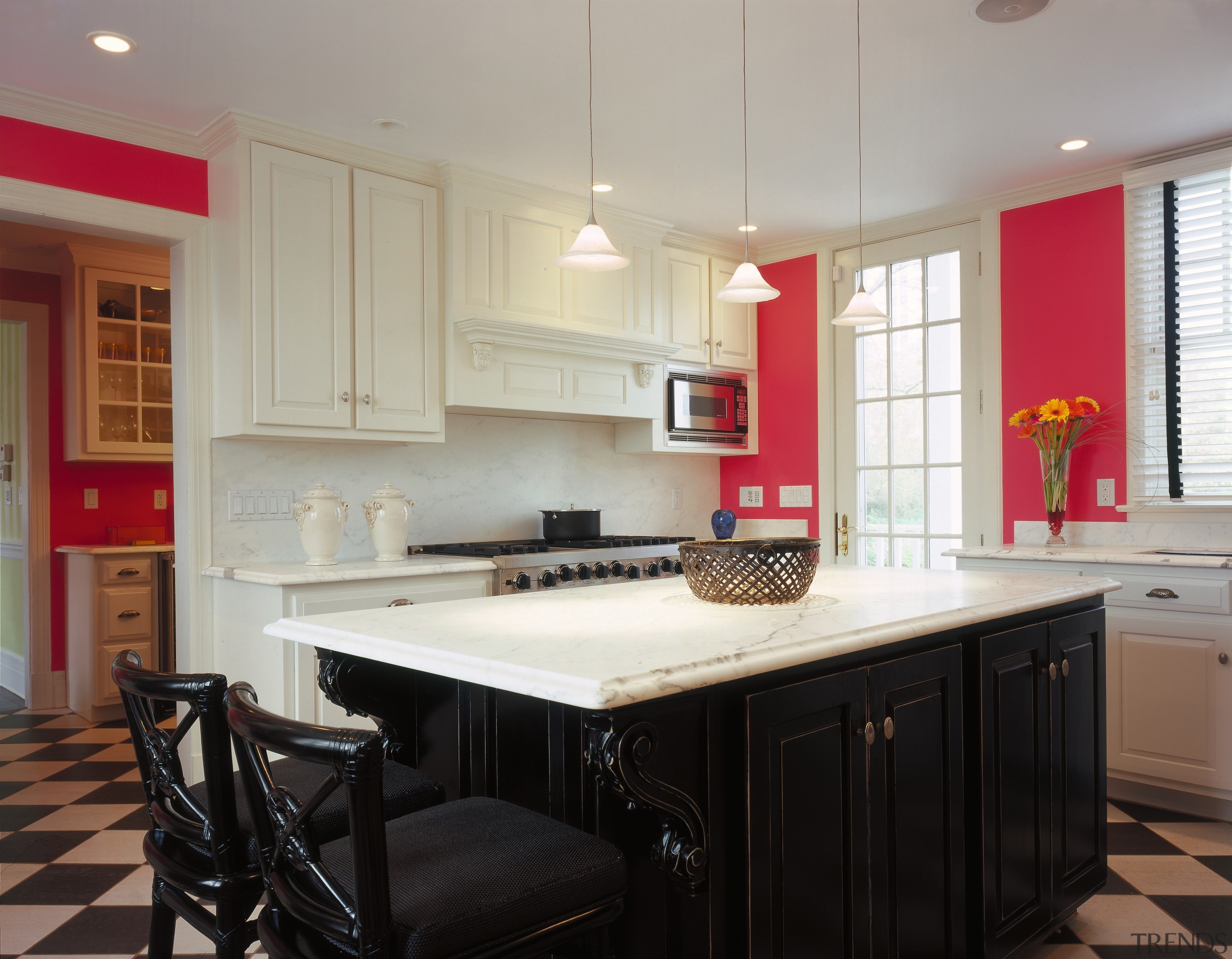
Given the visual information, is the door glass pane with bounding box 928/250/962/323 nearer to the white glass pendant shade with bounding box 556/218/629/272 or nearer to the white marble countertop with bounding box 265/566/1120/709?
the white marble countertop with bounding box 265/566/1120/709

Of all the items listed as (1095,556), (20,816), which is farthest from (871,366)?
(20,816)

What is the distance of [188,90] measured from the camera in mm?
2977

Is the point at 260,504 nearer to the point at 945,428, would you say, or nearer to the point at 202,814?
the point at 202,814

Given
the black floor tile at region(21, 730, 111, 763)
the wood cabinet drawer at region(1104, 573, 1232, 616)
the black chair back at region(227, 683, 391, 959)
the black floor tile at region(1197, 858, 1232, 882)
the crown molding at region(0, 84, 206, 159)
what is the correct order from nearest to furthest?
the black chair back at region(227, 683, 391, 959) < the black floor tile at region(1197, 858, 1232, 882) < the crown molding at region(0, 84, 206, 159) < the wood cabinet drawer at region(1104, 573, 1232, 616) < the black floor tile at region(21, 730, 111, 763)

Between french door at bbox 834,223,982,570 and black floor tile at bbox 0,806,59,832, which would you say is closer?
black floor tile at bbox 0,806,59,832

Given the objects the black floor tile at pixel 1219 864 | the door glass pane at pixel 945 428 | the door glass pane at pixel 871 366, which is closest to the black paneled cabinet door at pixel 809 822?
the black floor tile at pixel 1219 864

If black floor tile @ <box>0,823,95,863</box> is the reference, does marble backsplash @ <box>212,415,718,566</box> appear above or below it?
above

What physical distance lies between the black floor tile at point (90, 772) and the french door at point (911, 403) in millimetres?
3622

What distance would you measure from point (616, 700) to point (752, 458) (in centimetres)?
429

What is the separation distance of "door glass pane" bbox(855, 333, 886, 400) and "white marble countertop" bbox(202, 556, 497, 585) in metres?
2.42

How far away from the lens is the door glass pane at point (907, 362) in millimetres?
4566

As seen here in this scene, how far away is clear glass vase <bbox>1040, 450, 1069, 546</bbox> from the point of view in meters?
3.84

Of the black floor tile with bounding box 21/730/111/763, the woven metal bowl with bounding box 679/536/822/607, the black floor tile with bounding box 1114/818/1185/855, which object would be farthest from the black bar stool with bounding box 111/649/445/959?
the black floor tile with bounding box 21/730/111/763

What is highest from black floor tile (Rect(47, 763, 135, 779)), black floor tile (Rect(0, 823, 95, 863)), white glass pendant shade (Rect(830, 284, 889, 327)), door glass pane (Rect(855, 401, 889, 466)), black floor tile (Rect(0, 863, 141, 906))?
white glass pendant shade (Rect(830, 284, 889, 327))
